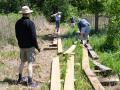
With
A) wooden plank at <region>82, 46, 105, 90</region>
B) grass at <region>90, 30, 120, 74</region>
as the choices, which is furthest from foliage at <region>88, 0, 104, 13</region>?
wooden plank at <region>82, 46, 105, 90</region>

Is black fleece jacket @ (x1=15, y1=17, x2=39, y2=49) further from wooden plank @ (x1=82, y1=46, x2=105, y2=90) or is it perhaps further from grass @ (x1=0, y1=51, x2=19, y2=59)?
grass @ (x1=0, y1=51, x2=19, y2=59)

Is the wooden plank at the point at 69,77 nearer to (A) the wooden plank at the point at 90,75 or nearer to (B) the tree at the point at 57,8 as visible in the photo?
(A) the wooden plank at the point at 90,75

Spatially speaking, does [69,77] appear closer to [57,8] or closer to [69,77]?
[69,77]

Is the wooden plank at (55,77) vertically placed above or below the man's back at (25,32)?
below

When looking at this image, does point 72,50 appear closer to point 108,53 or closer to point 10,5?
point 108,53

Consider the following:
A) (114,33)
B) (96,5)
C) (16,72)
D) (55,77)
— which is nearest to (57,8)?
(96,5)

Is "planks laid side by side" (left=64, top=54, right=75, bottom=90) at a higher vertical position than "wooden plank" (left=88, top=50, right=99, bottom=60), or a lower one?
higher

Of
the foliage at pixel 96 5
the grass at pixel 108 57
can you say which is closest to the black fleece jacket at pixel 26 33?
the grass at pixel 108 57

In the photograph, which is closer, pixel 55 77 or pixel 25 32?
pixel 25 32

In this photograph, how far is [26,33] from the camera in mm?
10875

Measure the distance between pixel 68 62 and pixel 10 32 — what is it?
6285 mm

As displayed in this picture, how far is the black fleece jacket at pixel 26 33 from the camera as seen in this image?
35.2 ft

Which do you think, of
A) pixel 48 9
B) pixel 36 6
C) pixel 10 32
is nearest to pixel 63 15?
pixel 48 9

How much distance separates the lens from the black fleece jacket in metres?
10.7
